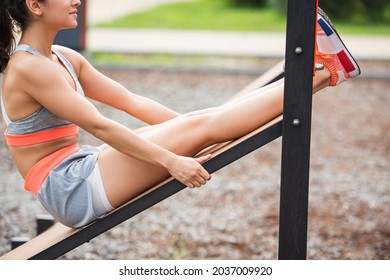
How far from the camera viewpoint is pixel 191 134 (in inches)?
103

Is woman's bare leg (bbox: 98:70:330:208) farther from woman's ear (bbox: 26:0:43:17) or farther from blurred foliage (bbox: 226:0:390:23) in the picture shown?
blurred foliage (bbox: 226:0:390:23)

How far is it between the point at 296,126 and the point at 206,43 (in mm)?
10361

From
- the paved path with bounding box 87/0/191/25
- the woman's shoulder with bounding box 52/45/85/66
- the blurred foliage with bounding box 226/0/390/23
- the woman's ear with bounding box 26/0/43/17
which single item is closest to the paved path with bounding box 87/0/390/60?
the paved path with bounding box 87/0/191/25

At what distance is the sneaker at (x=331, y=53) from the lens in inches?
99.2

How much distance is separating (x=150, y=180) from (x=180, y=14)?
51.0 ft

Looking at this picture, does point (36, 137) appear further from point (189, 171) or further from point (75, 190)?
point (189, 171)

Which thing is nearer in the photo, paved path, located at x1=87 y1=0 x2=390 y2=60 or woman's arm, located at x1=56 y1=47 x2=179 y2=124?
woman's arm, located at x1=56 y1=47 x2=179 y2=124

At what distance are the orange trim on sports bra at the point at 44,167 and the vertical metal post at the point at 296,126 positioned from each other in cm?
90

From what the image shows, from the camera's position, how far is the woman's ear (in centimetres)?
254

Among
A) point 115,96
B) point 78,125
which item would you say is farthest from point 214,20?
point 78,125

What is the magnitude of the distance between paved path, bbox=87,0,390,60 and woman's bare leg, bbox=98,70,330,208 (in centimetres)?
884
